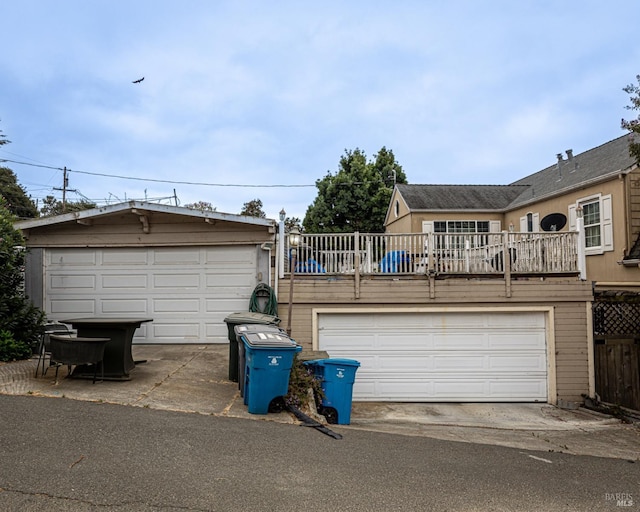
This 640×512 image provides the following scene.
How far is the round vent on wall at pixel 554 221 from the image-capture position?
42.2ft

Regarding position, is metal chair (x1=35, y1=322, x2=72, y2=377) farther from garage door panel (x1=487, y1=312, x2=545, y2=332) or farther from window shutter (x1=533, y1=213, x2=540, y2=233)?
window shutter (x1=533, y1=213, x2=540, y2=233)

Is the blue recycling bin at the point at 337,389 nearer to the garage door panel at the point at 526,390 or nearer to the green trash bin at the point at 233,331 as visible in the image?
the green trash bin at the point at 233,331

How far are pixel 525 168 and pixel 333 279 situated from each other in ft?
71.2

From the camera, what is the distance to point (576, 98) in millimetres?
15375

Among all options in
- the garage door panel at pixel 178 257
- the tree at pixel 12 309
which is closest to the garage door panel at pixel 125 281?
the garage door panel at pixel 178 257

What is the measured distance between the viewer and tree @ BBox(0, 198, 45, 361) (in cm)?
720

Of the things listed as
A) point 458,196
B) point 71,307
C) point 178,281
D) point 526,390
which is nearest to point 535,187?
point 458,196

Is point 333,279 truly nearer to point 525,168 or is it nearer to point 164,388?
point 164,388

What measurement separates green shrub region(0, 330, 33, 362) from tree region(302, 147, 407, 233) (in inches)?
690

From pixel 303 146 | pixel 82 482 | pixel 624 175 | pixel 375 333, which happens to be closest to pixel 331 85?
pixel 303 146

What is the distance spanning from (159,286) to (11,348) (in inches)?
110

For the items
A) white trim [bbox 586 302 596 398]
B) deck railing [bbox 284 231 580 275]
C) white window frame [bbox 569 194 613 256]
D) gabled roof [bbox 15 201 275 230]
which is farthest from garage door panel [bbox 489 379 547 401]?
gabled roof [bbox 15 201 275 230]

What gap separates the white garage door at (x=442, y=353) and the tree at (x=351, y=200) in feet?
48.4

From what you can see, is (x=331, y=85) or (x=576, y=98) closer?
(x=576, y=98)
